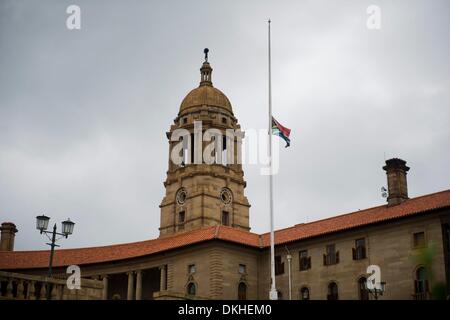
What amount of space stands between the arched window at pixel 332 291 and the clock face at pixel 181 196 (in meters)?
30.5

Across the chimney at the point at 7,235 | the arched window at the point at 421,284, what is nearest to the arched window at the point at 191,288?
the arched window at the point at 421,284

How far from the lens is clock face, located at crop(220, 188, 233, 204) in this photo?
87375mm

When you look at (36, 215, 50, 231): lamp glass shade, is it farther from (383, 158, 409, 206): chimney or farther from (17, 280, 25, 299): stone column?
(383, 158, 409, 206): chimney

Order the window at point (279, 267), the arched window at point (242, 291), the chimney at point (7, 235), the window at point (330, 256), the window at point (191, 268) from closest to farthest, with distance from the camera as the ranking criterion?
the window at point (330, 256) → the arched window at point (242, 291) → the window at point (279, 267) → the window at point (191, 268) → the chimney at point (7, 235)

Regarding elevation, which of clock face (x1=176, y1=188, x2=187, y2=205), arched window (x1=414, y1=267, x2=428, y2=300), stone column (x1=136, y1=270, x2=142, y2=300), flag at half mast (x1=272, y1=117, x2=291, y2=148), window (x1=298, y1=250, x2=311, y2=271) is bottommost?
arched window (x1=414, y1=267, x2=428, y2=300)

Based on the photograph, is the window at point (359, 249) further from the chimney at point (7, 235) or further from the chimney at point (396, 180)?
the chimney at point (7, 235)

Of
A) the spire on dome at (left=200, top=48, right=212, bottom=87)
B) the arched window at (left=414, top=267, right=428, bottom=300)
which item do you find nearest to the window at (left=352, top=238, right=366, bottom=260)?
Result: the arched window at (left=414, top=267, right=428, bottom=300)

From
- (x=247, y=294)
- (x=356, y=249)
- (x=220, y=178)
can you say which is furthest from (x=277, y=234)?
(x=220, y=178)

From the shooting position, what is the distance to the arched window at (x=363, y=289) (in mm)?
58094

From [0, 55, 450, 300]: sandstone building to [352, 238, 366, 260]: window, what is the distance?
0.09 m

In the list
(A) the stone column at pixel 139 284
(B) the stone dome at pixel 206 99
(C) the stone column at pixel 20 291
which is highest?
(B) the stone dome at pixel 206 99

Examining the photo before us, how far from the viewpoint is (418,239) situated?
183ft
